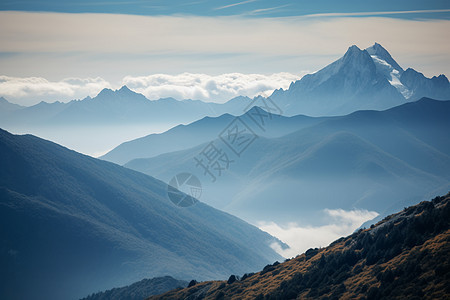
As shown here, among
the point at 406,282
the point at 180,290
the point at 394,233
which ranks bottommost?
the point at 180,290

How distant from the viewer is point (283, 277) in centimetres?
10969

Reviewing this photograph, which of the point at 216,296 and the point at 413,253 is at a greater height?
the point at 413,253

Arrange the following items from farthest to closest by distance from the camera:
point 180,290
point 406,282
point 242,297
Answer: point 180,290 → point 242,297 → point 406,282

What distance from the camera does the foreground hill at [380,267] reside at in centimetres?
7294

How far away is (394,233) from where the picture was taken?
90.9 meters

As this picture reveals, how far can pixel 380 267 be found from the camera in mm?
83562

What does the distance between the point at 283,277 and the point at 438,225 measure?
121ft

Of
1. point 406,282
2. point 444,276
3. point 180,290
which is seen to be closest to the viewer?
point 444,276

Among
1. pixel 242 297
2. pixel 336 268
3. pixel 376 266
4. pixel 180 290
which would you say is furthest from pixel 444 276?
pixel 180 290

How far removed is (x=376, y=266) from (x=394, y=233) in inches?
340

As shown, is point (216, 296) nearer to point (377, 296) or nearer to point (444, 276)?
point (377, 296)

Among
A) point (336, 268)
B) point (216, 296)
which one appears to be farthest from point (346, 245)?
point (216, 296)

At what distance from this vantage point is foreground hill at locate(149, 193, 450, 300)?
72.9m

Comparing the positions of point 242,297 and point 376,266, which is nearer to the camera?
point 376,266
